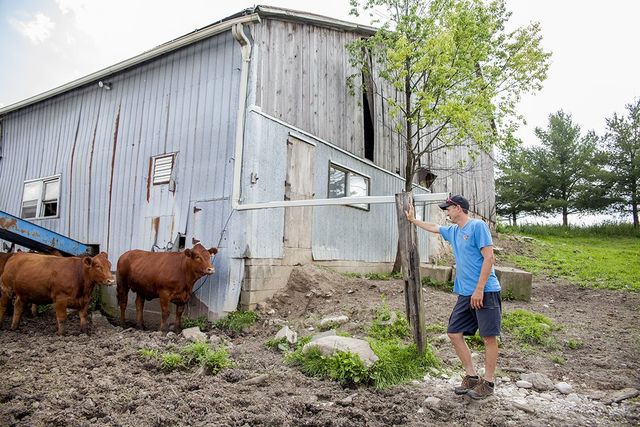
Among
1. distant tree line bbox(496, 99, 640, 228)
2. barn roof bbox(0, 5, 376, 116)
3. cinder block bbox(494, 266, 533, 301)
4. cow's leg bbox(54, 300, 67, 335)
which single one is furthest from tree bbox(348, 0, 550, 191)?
distant tree line bbox(496, 99, 640, 228)

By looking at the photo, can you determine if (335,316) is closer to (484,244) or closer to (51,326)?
(484,244)

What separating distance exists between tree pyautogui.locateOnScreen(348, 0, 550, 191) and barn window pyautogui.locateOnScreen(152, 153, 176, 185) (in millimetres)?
5001

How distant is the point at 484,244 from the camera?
400 centimetres

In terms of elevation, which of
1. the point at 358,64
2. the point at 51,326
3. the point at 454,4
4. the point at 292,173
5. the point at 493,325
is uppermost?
the point at 454,4

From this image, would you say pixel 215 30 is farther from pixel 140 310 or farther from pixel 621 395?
pixel 621 395

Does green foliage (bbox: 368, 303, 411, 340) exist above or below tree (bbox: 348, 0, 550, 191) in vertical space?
below

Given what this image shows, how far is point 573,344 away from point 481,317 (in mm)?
2700

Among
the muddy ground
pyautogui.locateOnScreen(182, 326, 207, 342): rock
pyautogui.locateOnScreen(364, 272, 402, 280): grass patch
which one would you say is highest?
pyautogui.locateOnScreen(364, 272, 402, 280): grass patch

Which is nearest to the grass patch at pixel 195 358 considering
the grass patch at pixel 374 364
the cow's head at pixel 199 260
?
the grass patch at pixel 374 364

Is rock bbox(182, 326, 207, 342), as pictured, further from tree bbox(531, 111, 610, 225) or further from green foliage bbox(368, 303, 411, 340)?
tree bbox(531, 111, 610, 225)

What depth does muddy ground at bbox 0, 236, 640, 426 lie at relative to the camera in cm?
350

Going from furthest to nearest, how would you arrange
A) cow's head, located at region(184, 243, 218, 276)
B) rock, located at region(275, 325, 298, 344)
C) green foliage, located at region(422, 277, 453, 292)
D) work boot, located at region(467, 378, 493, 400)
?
1. green foliage, located at region(422, 277, 453, 292)
2. cow's head, located at region(184, 243, 218, 276)
3. rock, located at region(275, 325, 298, 344)
4. work boot, located at region(467, 378, 493, 400)

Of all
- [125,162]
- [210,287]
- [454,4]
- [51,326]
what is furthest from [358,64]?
[51,326]

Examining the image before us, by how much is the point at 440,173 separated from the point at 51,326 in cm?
1341
